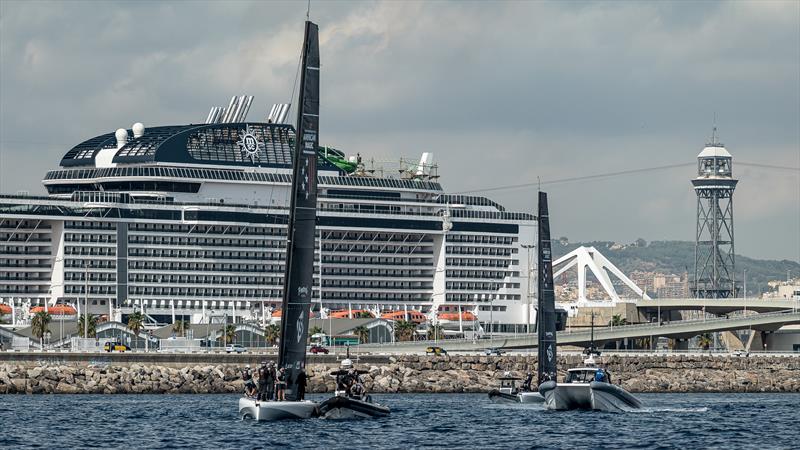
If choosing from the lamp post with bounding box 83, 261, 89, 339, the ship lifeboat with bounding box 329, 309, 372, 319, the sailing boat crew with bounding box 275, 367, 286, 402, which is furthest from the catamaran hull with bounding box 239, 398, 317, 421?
the ship lifeboat with bounding box 329, 309, 372, 319

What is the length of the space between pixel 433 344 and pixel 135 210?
34.5 m

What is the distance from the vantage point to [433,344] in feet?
470

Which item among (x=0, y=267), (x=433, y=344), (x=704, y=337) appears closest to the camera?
(x=433, y=344)

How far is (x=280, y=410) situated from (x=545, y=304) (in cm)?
2717

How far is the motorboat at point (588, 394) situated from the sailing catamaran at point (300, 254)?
15.9m

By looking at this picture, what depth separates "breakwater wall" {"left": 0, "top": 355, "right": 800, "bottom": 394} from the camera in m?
102

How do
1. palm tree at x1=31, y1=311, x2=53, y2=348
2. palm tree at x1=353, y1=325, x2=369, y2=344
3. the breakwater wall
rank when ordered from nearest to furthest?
the breakwater wall, palm tree at x1=31, y1=311, x2=53, y2=348, palm tree at x1=353, y1=325, x2=369, y2=344

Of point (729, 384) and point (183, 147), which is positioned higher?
point (183, 147)

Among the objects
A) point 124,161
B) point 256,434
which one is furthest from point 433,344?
point 256,434

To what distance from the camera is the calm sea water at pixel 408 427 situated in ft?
198

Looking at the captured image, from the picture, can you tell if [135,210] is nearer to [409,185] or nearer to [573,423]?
[409,185]

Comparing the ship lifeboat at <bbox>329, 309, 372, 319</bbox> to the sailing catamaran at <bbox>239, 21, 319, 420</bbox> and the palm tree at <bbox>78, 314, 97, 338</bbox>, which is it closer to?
the palm tree at <bbox>78, 314, 97, 338</bbox>

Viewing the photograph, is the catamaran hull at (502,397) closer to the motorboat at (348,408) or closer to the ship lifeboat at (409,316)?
the motorboat at (348,408)

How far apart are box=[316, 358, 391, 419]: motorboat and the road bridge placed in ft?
239
